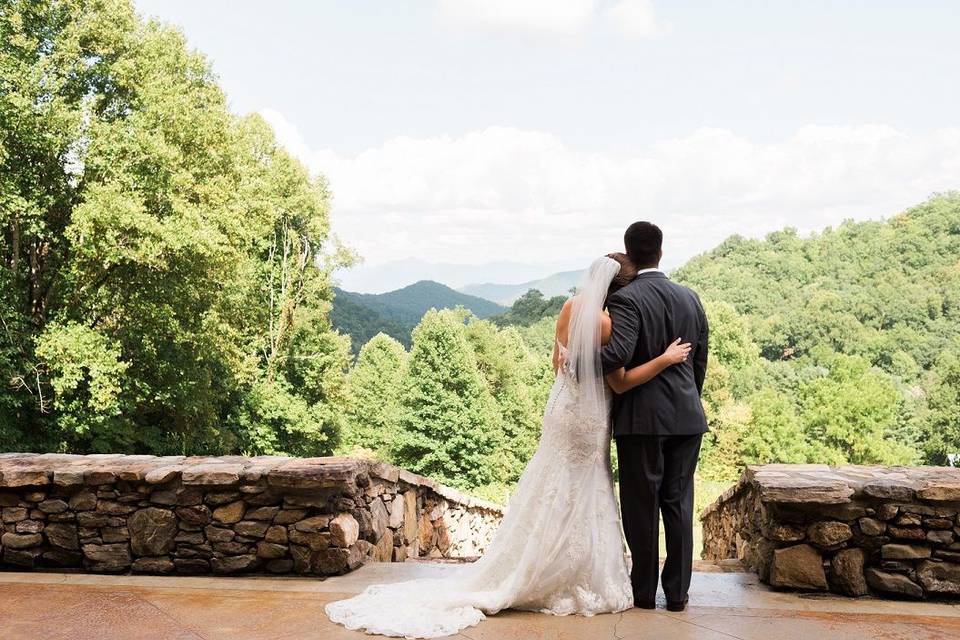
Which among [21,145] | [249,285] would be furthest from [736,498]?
[249,285]

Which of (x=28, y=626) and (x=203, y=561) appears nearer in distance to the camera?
(x=28, y=626)

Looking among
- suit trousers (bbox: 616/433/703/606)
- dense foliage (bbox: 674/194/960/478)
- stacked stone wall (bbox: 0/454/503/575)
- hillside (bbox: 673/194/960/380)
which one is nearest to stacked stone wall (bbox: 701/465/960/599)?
suit trousers (bbox: 616/433/703/606)

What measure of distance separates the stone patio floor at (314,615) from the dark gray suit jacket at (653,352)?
1.01 m

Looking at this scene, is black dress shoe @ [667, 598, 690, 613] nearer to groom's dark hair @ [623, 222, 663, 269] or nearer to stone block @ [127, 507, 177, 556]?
groom's dark hair @ [623, 222, 663, 269]

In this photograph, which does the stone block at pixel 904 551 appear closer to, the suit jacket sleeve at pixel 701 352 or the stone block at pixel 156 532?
the suit jacket sleeve at pixel 701 352

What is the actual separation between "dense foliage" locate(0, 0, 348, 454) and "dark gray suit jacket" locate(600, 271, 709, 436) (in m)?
12.3

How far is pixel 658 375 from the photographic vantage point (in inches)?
164

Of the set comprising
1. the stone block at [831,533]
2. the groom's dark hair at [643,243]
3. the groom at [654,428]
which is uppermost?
the groom's dark hair at [643,243]

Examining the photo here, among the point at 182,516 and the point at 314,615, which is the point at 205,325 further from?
the point at 314,615

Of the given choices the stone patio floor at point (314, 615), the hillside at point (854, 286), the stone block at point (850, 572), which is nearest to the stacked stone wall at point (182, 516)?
the stone patio floor at point (314, 615)

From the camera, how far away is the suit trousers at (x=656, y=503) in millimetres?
4117

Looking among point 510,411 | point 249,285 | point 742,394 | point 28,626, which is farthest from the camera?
point 742,394

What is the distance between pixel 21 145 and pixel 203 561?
1311 centimetres

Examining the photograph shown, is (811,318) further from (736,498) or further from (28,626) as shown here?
(28,626)
